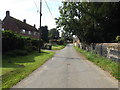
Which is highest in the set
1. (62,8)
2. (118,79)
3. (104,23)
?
(62,8)

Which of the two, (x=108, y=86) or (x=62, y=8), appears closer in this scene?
(x=108, y=86)

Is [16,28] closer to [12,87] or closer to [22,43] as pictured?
[22,43]

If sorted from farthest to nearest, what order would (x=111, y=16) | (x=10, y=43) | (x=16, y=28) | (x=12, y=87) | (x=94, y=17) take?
(x=16, y=28), (x=94, y=17), (x=111, y=16), (x=10, y=43), (x=12, y=87)

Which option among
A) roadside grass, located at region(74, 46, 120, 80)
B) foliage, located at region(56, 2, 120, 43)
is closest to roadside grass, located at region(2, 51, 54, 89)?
roadside grass, located at region(74, 46, 120, 80)

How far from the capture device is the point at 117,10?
62.7 feet

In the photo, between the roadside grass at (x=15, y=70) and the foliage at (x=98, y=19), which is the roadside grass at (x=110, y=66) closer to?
the roadside grass at (x=15, y=70)

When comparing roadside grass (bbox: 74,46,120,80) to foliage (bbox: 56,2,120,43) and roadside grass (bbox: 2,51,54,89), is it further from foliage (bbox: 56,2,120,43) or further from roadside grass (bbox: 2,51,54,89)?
foliage (bbox: 56,2,120,43)

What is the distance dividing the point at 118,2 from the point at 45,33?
6987 centimetres

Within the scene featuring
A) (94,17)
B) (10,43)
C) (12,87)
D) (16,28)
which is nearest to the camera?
(12,87)

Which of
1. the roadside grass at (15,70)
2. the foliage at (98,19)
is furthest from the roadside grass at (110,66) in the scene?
the foliage at (98,19)

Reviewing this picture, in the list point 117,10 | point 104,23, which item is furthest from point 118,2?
point 104,23

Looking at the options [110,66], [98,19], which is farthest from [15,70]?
[98,19]

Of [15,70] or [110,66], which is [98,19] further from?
[15,70]

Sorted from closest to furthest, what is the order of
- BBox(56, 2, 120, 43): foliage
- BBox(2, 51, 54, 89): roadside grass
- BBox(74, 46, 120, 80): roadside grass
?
BBox(2, 51, 54, 89): roadside grass → BBox(74, 46, 120, 80): roadside grass → BBox(56, 2, 120, 43): foliage
